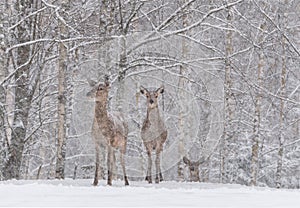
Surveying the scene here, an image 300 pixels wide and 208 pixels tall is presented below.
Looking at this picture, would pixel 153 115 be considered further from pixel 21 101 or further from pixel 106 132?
pixel 21 101

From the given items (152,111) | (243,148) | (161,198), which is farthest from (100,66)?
(243,148)

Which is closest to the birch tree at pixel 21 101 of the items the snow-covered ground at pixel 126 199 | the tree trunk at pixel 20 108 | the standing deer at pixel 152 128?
the tree trunk at pixel 20 108

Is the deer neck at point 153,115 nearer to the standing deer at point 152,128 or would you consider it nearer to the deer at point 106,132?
the standing deer at point 152,128

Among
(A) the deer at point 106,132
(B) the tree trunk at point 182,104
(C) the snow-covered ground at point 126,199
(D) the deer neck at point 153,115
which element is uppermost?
(B) the tree trunk at point 182,104

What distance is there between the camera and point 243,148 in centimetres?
2259

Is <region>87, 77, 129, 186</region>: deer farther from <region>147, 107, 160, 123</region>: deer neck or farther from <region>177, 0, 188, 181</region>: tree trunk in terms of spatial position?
<region>177, 0, 188, 181</region>: tree trunk

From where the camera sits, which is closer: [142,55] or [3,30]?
[3,30]

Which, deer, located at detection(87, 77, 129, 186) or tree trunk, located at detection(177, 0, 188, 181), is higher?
tree trunk, located at detection(177, 0, 188, 181)

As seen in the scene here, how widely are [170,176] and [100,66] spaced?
13.8 meters

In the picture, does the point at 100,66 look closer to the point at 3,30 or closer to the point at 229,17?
the point at 3,30

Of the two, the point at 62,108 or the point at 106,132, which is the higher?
the point at 62,108

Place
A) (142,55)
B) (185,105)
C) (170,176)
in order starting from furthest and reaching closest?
(170,176)
(185,105)
(142,55)

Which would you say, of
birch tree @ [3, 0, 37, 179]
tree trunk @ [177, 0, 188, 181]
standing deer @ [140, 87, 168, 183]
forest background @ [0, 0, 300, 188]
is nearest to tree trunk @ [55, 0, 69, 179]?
forest background @ [0, 0, 300, 188]

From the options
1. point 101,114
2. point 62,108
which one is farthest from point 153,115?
point 62,108
